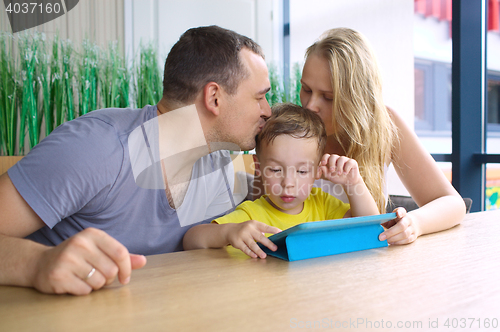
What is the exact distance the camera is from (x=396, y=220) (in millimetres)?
938

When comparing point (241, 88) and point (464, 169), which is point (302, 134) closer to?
point (241, 88)

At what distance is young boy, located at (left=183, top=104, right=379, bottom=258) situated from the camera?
42.1 inches

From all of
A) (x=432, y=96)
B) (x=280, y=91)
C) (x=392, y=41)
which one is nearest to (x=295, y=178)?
(x=280, y=91)

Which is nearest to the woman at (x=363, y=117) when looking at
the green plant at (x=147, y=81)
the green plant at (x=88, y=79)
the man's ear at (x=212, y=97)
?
the man's ear at (x=212, y=97)

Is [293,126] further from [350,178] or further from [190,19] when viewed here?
[190,19]

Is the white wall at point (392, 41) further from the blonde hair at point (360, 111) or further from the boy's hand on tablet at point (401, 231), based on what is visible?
the boy's hand on tablet at point (401, 231)

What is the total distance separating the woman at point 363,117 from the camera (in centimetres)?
139

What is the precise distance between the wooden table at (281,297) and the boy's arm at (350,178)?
31 centimetres

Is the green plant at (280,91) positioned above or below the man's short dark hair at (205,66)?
above

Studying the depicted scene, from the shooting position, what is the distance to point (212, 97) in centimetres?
127

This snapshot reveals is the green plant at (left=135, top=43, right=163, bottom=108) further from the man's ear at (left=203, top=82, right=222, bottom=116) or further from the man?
the man's ear at (left=203, top=82, right=222, bottom=116)

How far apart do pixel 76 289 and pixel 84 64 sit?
2.42 m

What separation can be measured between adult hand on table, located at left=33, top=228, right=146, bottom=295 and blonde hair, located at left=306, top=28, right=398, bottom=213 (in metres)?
1.06

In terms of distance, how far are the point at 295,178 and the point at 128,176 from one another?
0.50 m
